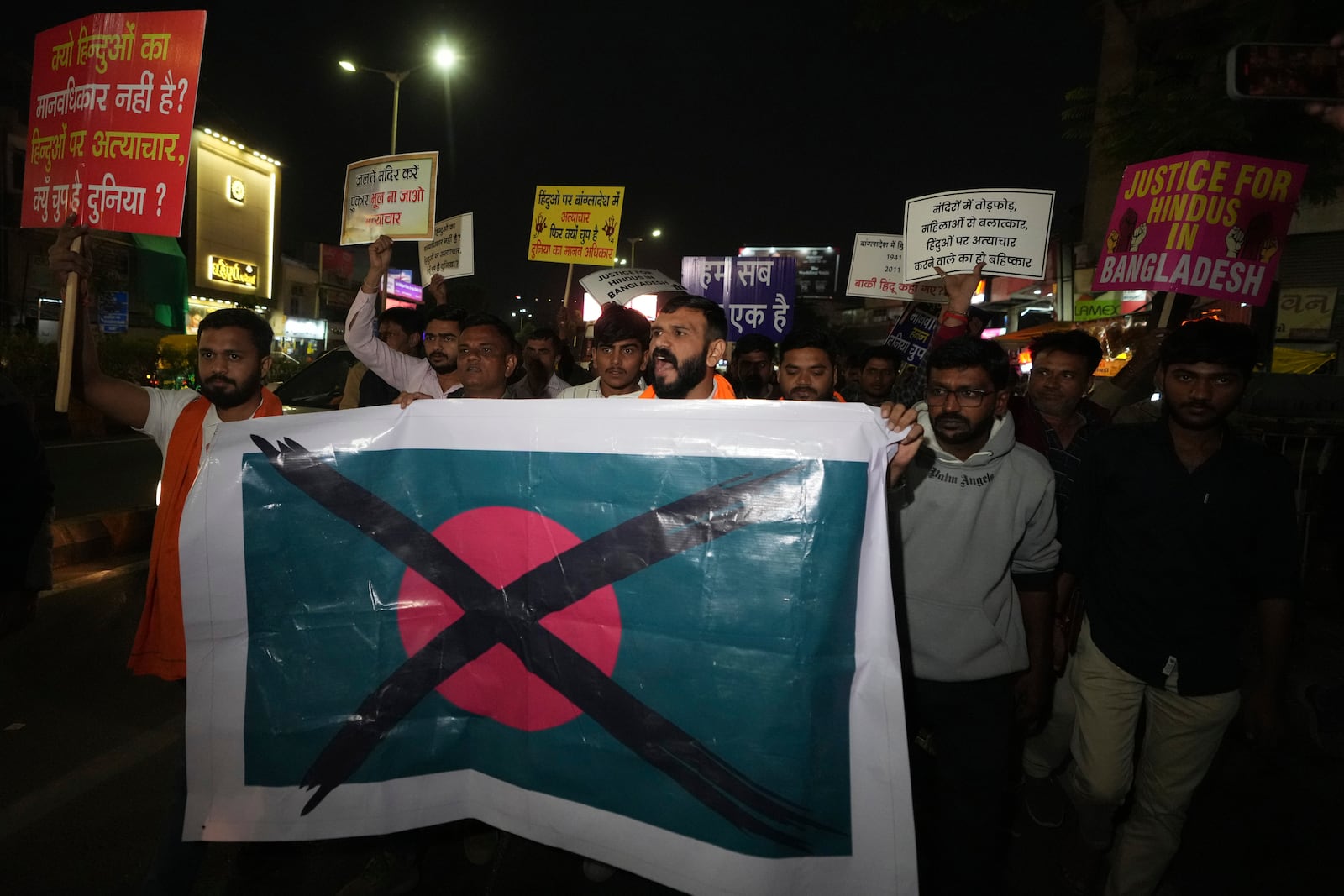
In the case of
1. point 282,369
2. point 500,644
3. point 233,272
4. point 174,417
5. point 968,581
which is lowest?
point 500,644

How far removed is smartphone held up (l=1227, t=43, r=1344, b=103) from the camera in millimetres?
4504

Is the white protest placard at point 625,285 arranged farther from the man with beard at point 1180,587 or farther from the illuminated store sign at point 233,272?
the illuminated store sign at point 233,272

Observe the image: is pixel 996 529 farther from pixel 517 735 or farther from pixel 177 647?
pixel 177 647

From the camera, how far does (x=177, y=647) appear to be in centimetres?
243

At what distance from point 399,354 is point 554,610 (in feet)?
9.99

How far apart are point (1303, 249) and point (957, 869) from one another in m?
16.1

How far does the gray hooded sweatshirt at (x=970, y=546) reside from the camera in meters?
2.28

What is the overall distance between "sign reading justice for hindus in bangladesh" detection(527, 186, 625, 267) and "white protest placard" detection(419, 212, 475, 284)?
3.36 feet

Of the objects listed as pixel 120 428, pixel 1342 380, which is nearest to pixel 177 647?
pixel 1342 380

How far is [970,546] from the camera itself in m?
2.32

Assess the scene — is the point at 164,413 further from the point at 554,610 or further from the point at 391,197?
the point at 391,197

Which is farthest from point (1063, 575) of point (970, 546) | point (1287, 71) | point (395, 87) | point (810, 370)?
point (395, 87)

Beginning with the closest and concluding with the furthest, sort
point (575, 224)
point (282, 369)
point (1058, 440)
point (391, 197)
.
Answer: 1. point (1058, 440)
2. point (391, 197)
3. point (575, 224)
4. point (282, 369)

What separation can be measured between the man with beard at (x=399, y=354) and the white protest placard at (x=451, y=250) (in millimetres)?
2786
